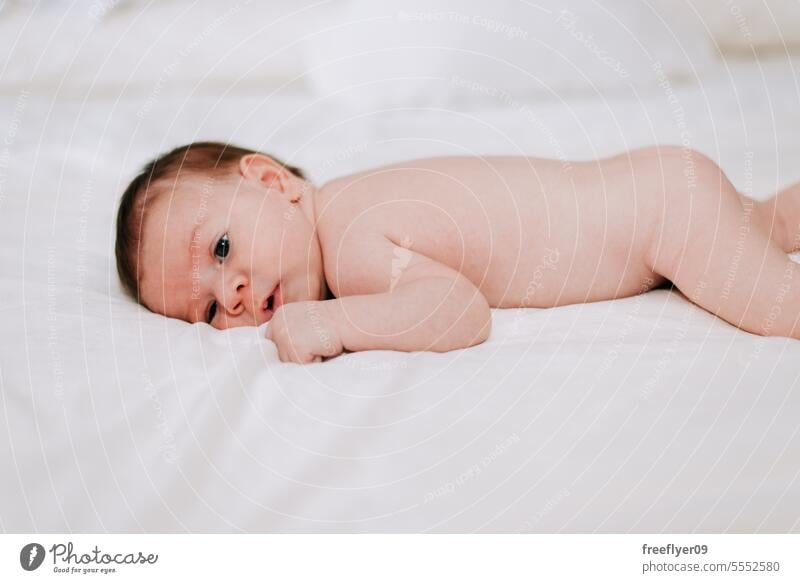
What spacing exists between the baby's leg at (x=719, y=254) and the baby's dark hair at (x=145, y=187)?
40 centimetres

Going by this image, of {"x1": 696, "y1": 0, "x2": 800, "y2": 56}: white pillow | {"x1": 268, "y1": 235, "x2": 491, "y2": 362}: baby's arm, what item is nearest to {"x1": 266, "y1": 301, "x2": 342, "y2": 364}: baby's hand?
{"x1": 268, "y1": 235, "x2": 491, "y2": 362}: baby's arm

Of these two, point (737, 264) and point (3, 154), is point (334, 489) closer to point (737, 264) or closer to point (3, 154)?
point (737, 264)

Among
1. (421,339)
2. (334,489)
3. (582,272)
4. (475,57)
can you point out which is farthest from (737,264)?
(475,57)

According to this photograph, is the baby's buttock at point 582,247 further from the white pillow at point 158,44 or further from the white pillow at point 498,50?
the white pillow at point 158,44

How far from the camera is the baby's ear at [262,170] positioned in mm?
801

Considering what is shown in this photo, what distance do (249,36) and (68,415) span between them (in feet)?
2.15

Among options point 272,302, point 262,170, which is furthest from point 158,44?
point 272,302

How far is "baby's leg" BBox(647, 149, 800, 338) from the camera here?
70cm

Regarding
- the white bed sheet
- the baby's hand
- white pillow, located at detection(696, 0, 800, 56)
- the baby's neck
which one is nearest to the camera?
the white bed sheet

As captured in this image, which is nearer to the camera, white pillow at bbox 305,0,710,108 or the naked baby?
the naked baby

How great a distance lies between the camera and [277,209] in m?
0.78

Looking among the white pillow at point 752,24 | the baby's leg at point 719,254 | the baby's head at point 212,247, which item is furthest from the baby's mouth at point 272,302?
the white pillow at point 752,24

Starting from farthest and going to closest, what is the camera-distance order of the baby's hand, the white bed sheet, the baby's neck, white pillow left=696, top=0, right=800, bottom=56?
white pillow left=696, top=0, right=800, bottom=56 → the baby's neck → the baby's hand → the white bed sheet

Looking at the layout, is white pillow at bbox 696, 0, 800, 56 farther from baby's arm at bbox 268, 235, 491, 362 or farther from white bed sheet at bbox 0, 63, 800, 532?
baby's arm at bbox 268, 235, 491, 362
